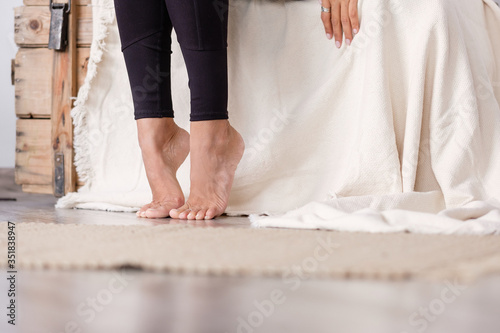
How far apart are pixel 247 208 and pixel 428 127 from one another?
462 mm

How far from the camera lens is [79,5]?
174 cm

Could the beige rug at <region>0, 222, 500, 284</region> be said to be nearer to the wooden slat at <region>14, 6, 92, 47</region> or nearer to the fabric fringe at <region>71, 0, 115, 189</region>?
the fabric fringe at <region>71, 0, 115, 189</region>

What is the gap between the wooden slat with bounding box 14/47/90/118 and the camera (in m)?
1.74

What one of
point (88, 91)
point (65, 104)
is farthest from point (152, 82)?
point (65, 104)

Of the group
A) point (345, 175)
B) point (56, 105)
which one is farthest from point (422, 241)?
point (56, 105)

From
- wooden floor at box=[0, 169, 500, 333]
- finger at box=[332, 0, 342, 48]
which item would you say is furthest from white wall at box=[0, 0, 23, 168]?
wooden floor at box=[0, 169, 500, 333]

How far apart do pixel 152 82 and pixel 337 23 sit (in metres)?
0.47

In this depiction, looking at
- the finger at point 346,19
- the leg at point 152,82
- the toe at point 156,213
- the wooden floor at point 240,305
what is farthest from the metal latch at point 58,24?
the wooden floor at point 240,305

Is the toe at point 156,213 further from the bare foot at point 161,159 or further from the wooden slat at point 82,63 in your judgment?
the wooden slat at point 82,63

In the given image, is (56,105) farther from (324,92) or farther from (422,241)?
(422,241)

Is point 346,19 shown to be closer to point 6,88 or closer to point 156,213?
point 156,213

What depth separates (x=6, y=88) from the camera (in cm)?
232

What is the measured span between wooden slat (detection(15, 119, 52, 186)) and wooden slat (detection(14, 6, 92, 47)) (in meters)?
0.24

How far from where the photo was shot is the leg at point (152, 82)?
1.31 m
